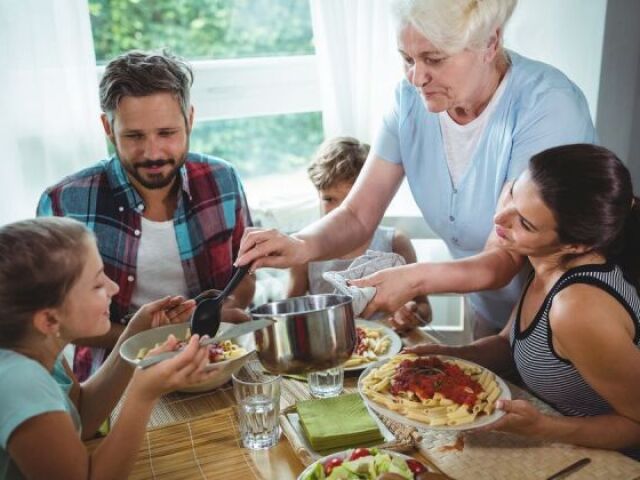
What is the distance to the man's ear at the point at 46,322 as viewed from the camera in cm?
109

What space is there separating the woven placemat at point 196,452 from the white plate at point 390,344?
334 millimetres

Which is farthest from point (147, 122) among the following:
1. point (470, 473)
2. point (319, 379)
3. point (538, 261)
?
point (470, 473)

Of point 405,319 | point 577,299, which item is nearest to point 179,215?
point 405,319

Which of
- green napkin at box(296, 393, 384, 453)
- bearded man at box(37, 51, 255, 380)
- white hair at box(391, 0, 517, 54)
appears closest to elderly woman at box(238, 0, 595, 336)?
white hair at box(391, 0, 517, 54)

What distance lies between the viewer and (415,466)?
106 centimetres

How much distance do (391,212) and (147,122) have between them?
145 centimetres

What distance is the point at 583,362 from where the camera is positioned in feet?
4.15

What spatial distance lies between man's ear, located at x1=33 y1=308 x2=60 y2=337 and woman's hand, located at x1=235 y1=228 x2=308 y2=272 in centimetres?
49

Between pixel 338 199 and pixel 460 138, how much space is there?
729 mm

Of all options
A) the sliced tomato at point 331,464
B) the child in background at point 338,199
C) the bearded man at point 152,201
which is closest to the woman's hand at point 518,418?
the sliced tomato at point 331,464

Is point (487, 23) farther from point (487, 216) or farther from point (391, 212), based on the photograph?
point (391, 212)

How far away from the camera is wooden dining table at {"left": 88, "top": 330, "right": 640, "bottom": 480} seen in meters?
1.12

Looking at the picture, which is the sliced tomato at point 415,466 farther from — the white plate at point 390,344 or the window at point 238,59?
the window at point 238,59

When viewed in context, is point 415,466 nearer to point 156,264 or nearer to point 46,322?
point 46,322
